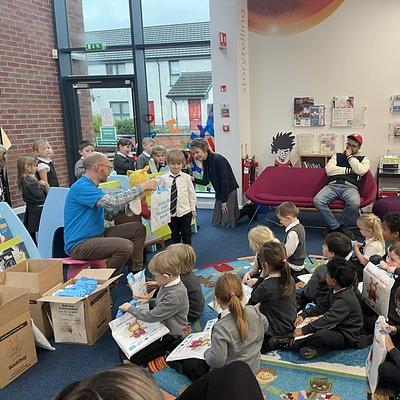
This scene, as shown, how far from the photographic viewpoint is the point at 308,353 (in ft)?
8.80

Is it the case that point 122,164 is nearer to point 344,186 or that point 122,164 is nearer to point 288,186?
point 288,186

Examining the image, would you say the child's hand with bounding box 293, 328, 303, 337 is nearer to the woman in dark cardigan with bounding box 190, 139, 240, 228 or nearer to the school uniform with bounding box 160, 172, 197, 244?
the school uniform with bounding box 160, 172, 197, 244

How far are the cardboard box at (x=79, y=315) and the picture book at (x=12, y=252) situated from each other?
0.55 metres

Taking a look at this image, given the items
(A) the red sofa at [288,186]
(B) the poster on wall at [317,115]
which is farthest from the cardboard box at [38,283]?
(B) the poster on wall at [317,115]

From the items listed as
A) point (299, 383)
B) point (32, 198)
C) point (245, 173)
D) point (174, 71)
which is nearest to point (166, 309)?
point (299, 383)

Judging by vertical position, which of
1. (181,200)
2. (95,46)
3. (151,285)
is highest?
(95,46)

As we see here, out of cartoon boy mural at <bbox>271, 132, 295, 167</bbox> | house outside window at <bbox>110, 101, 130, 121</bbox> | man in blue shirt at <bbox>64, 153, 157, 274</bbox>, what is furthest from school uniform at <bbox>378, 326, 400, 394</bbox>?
house outside window at <bbox>110, 101, 130, 121</bbox>

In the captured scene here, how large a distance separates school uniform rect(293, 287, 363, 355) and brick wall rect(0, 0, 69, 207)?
5399 millimetres

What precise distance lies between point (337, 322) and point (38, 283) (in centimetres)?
206

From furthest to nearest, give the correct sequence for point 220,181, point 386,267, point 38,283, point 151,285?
point 220,181 < point 151,285 < point 38,283 < point 386,267

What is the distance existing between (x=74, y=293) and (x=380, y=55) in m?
5.01

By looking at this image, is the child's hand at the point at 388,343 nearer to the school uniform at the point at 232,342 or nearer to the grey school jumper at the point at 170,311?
the school uniform at the point at 232,342

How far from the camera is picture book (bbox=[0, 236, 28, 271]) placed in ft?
11.0

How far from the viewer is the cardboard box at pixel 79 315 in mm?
2947
